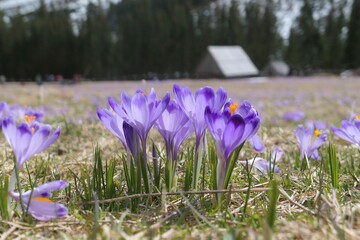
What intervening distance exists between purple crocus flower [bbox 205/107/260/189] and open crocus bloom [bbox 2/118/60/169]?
0.38 meters

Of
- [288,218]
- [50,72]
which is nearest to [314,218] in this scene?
[288,218]

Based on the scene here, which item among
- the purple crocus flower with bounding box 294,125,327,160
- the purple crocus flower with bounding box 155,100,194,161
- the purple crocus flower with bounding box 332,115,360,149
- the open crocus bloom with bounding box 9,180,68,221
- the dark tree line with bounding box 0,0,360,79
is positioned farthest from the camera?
the dark tree line with bounding box 0,0,360,79

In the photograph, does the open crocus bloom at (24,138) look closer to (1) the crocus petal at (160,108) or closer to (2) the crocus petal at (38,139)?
(2) the crocus petal at (38,139)

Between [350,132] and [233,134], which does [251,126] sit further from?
[350,132]

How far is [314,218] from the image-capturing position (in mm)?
1036

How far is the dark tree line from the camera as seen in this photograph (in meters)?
46.7

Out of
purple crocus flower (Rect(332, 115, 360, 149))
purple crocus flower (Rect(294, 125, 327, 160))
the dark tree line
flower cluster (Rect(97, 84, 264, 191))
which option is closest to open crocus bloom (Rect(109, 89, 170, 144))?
flower cluster (Rect(97, 84, 264, 191))

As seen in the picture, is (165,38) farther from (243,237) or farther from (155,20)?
(243,237)

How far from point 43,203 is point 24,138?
0.16m

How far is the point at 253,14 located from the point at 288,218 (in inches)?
1916

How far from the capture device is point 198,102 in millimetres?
1162

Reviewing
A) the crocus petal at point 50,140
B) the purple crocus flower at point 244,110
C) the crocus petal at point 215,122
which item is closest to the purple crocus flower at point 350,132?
the purple crocus flower at point 244,110

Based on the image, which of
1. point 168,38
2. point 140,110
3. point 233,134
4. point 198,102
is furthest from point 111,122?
point 168,38

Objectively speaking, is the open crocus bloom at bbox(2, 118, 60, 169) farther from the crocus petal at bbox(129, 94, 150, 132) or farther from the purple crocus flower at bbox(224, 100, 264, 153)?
the purple crocus flower at bbox(224, 100, 264, 153)
